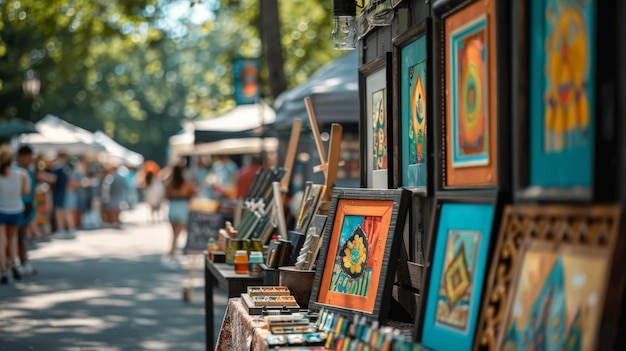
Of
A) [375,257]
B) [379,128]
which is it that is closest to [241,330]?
[375,257]

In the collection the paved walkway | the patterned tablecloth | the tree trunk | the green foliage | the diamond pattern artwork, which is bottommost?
the paved walkway

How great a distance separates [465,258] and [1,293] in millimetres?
11131

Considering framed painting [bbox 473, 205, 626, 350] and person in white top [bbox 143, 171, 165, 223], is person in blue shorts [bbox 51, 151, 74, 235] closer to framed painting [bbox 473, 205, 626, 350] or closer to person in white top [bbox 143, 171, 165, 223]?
Result: person in white top [bbox 143, 171, 165, 223]

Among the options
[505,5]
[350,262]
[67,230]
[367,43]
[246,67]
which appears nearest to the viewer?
[505,5]

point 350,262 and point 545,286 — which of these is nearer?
point 545,286

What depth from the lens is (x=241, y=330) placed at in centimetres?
464

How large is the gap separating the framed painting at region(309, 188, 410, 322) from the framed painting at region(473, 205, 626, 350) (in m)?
1.00

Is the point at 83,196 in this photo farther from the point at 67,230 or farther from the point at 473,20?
the point at 473,20

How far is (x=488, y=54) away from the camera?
3.04 metres

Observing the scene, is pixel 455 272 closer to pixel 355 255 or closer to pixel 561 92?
pixel 561 92

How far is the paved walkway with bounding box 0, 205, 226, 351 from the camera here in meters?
9.14

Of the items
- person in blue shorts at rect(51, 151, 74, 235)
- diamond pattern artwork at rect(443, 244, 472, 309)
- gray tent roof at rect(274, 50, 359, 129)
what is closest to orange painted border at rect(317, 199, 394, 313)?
diamond pattern artwork at rect(443, 244, 472, 309)

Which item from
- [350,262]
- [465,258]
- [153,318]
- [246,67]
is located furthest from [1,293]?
[465,258]

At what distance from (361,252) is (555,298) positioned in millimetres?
1686
